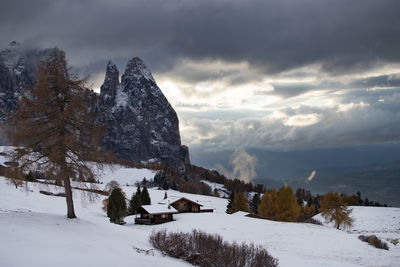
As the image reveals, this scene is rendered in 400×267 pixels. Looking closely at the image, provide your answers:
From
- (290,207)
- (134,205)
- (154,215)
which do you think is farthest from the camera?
(290,207)

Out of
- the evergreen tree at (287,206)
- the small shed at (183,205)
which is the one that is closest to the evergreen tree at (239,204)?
the small shed at (183,205)

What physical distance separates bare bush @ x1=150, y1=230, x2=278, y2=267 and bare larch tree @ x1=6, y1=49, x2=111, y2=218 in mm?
6577

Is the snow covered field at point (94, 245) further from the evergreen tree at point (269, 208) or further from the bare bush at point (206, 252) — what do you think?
the evergreen tree at point (269, 208)

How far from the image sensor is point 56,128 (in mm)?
17234

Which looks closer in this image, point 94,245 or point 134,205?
point 94,245

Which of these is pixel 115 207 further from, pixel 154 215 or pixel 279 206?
pixel 279 206

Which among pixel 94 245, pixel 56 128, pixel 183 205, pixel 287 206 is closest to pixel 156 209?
pixel 183 205

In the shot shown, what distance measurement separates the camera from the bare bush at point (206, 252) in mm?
14852

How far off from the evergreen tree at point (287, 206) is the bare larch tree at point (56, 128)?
195ft

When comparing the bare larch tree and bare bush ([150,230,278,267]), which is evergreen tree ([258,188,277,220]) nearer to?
bare bush ([150,230,278,267])

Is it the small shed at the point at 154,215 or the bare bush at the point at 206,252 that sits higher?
the bare bush at the point at 206,252

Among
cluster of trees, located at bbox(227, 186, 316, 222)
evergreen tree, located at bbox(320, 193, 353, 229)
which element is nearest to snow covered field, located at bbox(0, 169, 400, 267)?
evergreen tree, located at bbox(320, 193, 353, 229)

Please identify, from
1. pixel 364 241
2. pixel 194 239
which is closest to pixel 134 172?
pixel 364 241

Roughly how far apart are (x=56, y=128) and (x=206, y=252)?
11768 mm
